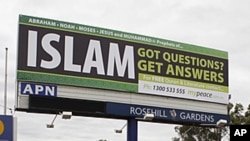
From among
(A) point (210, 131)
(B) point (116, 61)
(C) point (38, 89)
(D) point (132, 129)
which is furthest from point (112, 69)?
(A) point (210, 131)

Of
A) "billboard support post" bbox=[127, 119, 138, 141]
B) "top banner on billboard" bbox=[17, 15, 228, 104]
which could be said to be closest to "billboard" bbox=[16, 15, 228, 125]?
"top banner on billboard" bbox=[17, 15, 228, 104]

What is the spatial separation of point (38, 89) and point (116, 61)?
351 centimetres

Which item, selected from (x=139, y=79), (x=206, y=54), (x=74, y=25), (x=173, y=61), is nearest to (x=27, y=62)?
(x=74, y=25)

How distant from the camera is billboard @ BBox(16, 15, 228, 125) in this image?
21094 millimetres

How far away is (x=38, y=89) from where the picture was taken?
20.9 m

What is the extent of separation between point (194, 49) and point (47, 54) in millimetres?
6776

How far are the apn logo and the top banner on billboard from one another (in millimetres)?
224

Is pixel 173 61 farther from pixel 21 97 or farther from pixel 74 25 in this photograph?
pixel 21 97

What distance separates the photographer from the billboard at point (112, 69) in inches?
830

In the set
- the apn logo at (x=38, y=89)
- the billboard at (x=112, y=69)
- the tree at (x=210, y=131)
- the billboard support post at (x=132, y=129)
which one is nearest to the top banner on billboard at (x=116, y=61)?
the billboard at (x=112, y=69)

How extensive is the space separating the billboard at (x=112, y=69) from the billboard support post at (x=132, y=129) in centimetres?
75

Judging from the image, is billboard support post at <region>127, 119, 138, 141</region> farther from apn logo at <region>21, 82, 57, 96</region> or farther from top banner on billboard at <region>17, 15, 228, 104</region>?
apn logo at <region>21, 82, 57, 96</region>

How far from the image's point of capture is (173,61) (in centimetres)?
2430

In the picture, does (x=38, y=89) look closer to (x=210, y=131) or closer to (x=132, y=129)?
(x=132, y=129)
